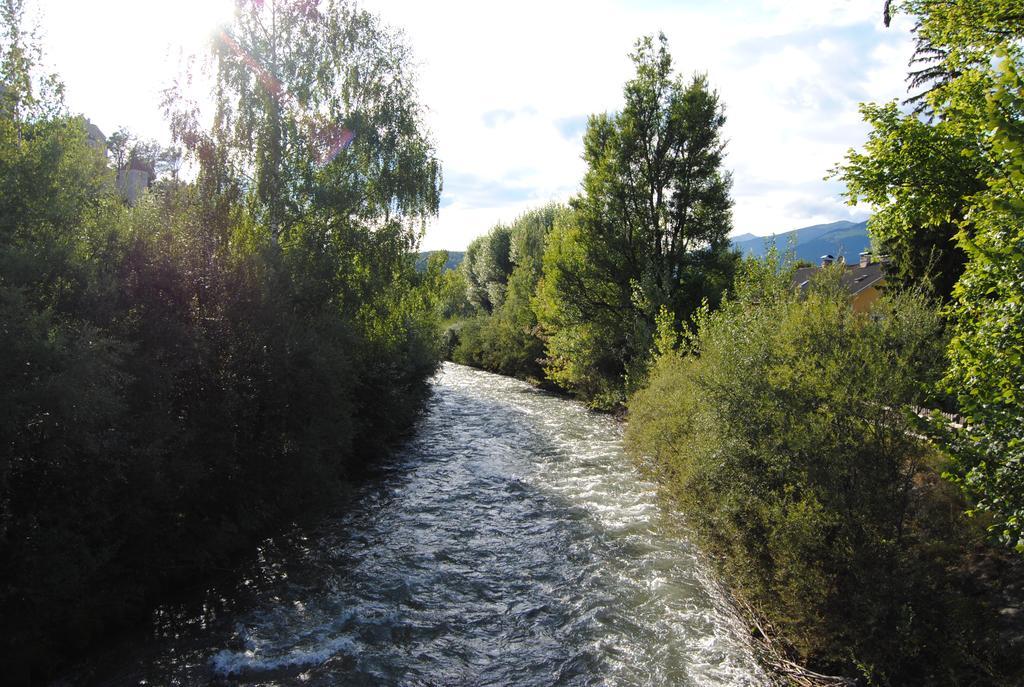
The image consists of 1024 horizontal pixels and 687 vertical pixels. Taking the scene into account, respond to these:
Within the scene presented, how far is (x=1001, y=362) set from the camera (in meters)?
6.52

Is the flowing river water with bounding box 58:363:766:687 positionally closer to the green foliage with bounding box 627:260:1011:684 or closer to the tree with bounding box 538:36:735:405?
the green foliage with bounding box 627:260:1011:684

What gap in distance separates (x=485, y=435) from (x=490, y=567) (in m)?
11.8

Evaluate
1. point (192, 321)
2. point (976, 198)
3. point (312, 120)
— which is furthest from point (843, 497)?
point (312, 120)

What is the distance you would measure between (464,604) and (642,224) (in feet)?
72.5

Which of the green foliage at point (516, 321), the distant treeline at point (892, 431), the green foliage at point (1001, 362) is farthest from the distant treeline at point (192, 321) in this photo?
the green foliage at point (516, 321)

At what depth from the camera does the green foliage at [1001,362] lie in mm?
6094

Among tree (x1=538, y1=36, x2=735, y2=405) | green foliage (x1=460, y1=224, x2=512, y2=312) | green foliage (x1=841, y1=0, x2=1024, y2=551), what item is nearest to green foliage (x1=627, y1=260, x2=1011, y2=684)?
green foliage (x1=841, y1=0, x2=1024, y2=551)

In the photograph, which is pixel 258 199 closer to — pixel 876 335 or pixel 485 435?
pixel 485 435


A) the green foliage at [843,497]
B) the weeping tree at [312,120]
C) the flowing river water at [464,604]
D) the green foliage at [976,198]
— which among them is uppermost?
the weeping tree at [312,120]

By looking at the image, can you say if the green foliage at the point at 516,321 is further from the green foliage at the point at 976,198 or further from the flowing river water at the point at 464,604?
the green foliage at the point at 976,198

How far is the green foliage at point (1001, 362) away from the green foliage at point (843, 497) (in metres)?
0.69

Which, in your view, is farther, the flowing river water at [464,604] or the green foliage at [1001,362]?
the flowing river water at [464,604]

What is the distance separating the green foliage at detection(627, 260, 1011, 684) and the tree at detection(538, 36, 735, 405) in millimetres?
17194

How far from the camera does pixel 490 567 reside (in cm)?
1109
